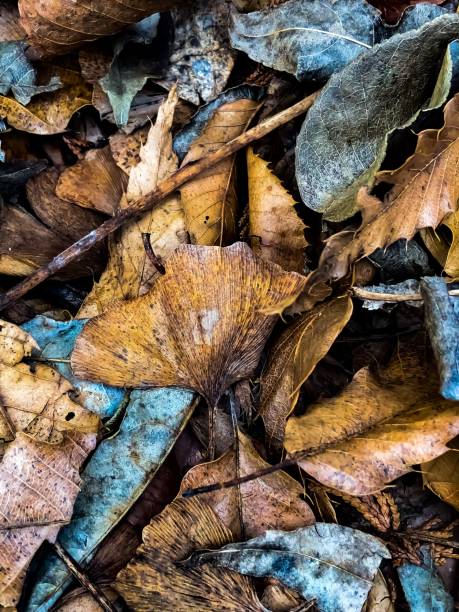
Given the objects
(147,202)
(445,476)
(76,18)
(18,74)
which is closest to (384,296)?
(445,476)

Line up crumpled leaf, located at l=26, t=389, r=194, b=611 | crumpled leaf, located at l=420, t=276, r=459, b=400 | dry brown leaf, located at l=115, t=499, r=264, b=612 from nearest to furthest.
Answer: crumpled leaf, located at l=420, t=276, r=459, b=400, dry brown leaf, located at l=115, t=499, r=264, b=612, crumpled leaf, located at l=26, t=389, r=194, b=611

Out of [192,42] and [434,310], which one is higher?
[192,42]

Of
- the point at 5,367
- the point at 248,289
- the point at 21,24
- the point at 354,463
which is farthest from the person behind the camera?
the point at 21,24

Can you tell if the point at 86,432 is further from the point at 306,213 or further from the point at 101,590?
the point at 306,213

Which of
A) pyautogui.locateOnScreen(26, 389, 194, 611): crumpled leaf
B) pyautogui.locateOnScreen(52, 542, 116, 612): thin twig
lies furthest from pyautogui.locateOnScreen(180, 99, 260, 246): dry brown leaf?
pyautogui.locateOnScreen(52, 542, 116, 612): thin twig

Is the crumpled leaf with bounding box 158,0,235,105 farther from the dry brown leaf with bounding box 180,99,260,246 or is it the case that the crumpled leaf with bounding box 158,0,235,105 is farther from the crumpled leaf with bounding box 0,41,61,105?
the crumpled leaf with bounding box 0,41,61,105

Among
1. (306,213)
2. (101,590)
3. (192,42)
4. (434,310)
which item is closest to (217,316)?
(306,213)

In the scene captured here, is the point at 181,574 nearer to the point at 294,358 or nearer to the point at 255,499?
the point at 255,499

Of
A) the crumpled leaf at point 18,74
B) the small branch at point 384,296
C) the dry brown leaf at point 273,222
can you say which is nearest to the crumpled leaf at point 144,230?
the dry brown leaf at point 273,222
